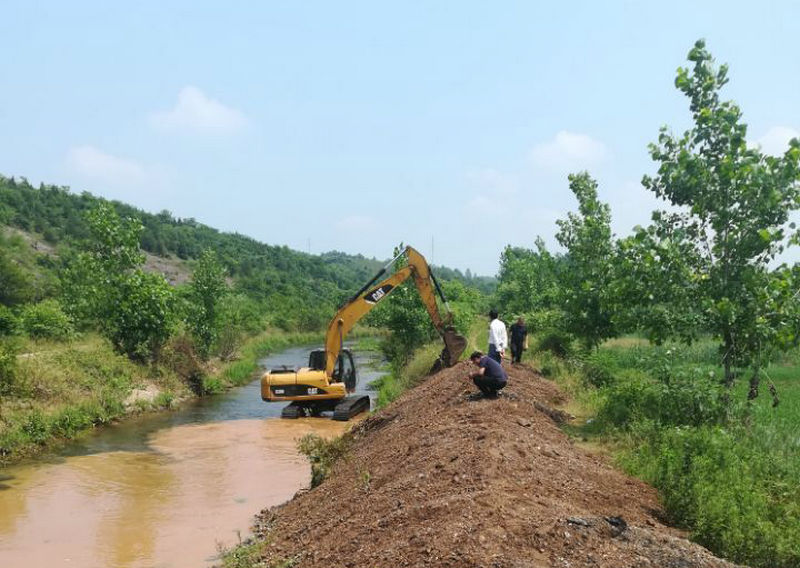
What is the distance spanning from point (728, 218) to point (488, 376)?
203 inches

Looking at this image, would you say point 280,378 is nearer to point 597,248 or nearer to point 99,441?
point 99,441

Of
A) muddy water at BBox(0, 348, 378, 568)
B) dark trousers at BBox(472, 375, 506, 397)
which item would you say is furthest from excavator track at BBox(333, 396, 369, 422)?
dark trousers at BBox(472, 375, 506, 397)

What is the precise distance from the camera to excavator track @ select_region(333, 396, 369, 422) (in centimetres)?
2158

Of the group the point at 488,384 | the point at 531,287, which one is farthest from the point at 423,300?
the point at 531,287

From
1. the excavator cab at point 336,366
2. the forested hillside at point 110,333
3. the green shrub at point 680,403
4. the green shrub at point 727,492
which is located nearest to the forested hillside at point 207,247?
the forested hillside at point 110,333

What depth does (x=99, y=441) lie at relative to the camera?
18953mm

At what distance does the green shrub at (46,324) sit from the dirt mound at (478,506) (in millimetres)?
19143

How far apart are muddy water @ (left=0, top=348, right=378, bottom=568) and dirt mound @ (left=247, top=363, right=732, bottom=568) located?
1.46 meters

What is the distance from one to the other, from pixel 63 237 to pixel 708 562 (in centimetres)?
7382

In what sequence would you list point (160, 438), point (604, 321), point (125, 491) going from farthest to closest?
1. point (160, 438)
2. point (604, 321)
3. point (125, 491)

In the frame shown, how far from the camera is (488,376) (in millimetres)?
13398

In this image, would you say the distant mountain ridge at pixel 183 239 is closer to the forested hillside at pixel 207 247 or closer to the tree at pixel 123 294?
the forested hillside at pixel 207 247

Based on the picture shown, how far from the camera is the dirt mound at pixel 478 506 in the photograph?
21.3 ft

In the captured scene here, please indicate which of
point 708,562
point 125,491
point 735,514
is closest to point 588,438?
point 735,514
